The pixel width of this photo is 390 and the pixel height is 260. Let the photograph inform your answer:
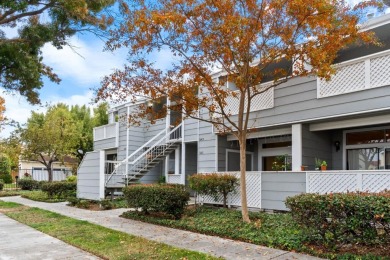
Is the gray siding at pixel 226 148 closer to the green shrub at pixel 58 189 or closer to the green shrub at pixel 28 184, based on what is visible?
the green shrub at pixel 58 189

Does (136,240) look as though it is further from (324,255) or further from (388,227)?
(388,227)

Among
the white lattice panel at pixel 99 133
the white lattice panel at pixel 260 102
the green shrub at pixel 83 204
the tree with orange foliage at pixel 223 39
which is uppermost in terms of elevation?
the tree with orange foliage at pixel 223 39

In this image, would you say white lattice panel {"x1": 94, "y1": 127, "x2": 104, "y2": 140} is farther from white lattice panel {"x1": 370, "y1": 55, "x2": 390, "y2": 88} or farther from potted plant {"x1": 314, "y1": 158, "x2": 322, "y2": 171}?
white lattice panel {"x1": 370, "y1": 55, "x2": 390, "y2": 88}

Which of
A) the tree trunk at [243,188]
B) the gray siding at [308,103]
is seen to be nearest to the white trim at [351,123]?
the gray siding at [308,103]

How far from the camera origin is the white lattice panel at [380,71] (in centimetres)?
961

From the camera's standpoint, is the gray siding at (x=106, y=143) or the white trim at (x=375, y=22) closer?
the white trim at (x=375, y=22)

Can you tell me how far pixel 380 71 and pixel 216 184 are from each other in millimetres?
6144

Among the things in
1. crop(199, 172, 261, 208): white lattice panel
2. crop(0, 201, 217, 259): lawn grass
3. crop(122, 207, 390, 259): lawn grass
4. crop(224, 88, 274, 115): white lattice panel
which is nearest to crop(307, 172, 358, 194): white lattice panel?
crop(122, 207, 390, 259): lawn grass

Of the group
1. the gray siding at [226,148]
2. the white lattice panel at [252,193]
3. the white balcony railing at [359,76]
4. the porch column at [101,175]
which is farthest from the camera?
the porch column at [101,175]

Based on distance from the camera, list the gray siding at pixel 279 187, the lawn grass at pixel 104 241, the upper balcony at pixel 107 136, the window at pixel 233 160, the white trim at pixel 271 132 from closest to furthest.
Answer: the lawn grass at pixel 104 241 → the gray siding at pixel 279 187 → the white trim at pixel 271 132 → the window at pixel 233 160 → the upper balcony at pixel 107 136

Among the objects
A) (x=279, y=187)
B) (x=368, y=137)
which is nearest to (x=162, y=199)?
(x=279, y=187)

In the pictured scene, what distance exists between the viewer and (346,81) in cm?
1054

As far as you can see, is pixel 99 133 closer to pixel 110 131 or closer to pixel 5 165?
pixel 110 131

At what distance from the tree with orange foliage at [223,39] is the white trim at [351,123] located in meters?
2.45
